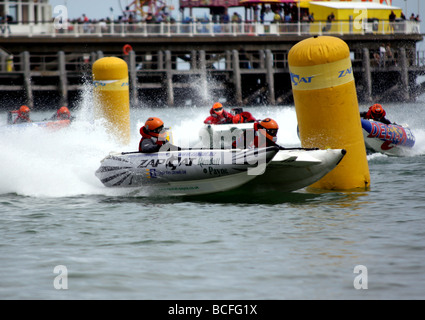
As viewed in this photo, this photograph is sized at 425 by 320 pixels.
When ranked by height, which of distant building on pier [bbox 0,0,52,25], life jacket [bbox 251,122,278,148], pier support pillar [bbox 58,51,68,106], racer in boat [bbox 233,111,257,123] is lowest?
life jacket [bbox 251,122,278,148]

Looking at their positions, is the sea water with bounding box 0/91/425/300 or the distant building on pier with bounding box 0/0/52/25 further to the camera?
the distant building on pier with bounding box 0/0/52/25

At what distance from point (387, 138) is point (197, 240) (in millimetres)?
8241

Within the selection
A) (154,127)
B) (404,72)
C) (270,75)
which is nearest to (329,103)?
(154,127)

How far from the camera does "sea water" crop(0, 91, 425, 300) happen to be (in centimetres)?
608

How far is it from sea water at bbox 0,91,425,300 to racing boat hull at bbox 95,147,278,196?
0.18 metres

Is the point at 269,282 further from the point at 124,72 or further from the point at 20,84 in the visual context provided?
the point at 20,84

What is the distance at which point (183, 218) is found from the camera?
8.84 meters

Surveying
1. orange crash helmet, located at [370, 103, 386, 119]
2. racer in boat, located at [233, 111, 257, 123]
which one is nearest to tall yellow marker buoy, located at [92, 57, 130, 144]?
racer in boat, located at [233, 111, 257, 123]

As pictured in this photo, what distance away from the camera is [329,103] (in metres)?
9.73

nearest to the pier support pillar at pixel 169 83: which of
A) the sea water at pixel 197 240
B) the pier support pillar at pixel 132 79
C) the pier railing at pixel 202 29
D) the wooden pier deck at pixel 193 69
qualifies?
the wooden pier deck at pixel 193 69

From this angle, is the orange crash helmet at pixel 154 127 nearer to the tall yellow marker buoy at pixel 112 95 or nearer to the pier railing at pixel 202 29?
the tall yellow marker buoy at pixel 112 95

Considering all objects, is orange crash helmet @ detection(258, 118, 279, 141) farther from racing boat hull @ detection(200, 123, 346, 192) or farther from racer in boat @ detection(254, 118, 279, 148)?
racing boat hull @ detection(200, 123, 346, 192)

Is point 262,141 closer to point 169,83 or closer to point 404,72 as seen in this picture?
point 169,83
